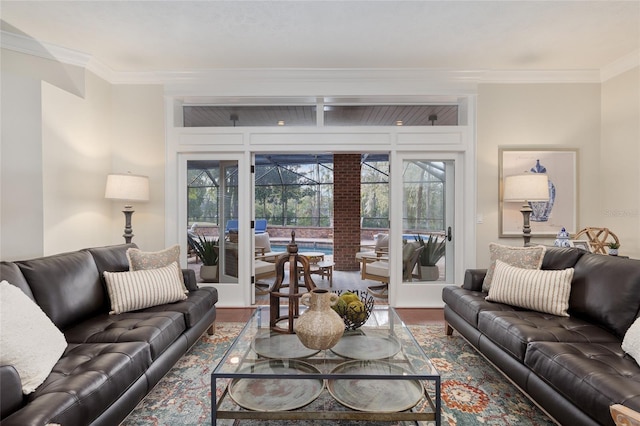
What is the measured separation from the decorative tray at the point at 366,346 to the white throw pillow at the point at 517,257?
1.24 metres

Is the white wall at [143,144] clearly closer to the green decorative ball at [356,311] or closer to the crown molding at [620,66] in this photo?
the crown molding at [620,66]

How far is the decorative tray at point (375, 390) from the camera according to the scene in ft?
5.43

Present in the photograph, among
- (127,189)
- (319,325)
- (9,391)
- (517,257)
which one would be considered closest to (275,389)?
(319,325)

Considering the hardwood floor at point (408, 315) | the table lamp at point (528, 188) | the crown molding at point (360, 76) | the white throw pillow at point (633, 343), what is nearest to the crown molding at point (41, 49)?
the crown molding at point (360, 76)

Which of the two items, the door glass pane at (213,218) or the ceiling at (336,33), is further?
the door glass pane at (213,218)

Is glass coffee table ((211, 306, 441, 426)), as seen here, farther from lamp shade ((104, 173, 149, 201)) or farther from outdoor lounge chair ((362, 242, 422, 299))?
lamp shade ((104, 173, 149, 201))

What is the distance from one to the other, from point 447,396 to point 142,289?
7.25 ft

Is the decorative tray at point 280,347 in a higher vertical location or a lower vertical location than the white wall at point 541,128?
lower

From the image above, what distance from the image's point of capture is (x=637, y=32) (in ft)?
10.2

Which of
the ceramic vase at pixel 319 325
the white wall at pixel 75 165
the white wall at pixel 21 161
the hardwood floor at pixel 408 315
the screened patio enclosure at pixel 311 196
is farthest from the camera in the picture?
the screened patio enclosure at pixel 311 196

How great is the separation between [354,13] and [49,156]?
2.98 meters

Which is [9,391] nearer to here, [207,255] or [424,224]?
[207,255]

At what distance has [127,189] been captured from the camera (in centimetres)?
352

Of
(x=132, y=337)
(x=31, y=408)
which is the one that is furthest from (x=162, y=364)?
(x=31, y=408)
